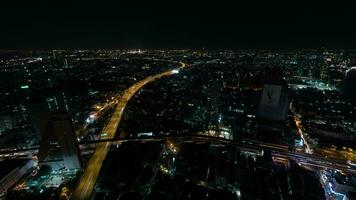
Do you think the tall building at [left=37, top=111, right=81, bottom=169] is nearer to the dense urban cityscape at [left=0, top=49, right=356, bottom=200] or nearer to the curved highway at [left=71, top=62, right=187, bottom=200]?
the dense urban cityscape at [left=0, top=49, right=356, bottom=200]

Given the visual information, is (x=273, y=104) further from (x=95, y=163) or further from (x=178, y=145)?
(x=95, y=163)

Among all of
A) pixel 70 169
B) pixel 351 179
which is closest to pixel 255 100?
pixel 351 179

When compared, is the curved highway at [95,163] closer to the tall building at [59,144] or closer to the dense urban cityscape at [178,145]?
the dense urban cityscape at [178,145]

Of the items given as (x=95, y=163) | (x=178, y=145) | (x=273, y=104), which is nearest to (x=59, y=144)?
(x=95, y=163)

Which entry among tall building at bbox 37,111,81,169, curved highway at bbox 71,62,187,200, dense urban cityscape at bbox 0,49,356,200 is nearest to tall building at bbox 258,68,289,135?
dense urban cityscape at bbox 0,49,356,200

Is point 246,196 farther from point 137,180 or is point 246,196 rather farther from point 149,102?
point 149,102

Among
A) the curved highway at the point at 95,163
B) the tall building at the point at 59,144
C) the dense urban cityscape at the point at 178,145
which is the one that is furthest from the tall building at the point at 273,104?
the tall building at the point at 59,144
